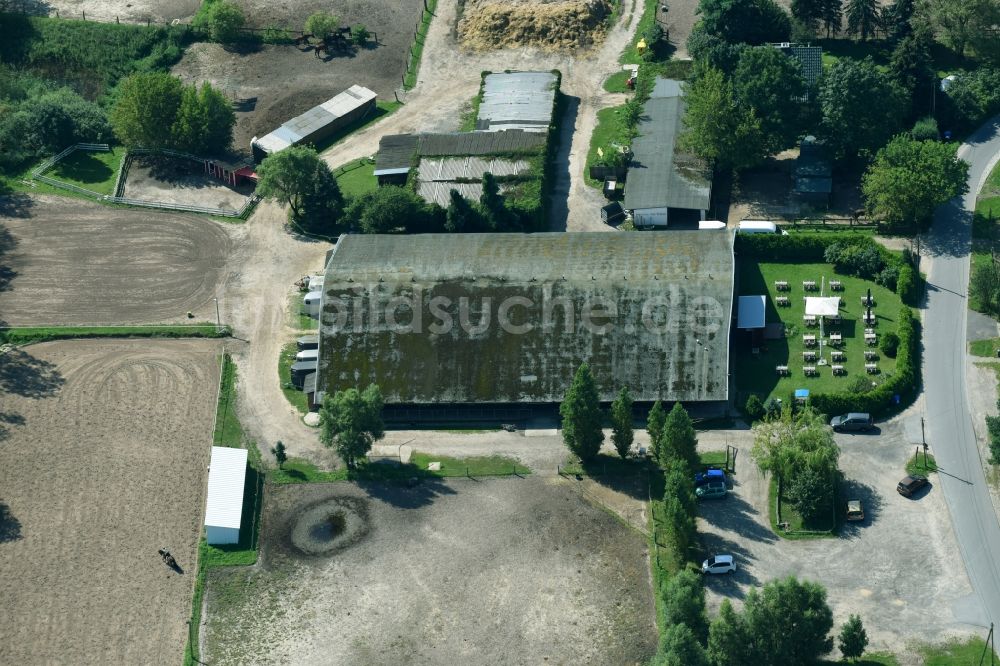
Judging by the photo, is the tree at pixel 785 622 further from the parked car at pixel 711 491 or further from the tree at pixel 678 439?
the tree at pixel 678 439

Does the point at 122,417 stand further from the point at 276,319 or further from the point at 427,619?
the point at 427,619

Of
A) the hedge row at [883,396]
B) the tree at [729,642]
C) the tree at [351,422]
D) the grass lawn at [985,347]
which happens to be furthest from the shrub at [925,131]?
the tree at [729,642]

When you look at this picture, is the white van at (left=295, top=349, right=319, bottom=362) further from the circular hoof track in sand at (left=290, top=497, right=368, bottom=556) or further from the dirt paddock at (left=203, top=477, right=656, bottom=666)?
the circular hoof track in sand at (left=290, top=497, right=368, bottom=556)

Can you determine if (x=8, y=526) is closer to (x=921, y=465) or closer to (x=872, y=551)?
(x=872, y=551)

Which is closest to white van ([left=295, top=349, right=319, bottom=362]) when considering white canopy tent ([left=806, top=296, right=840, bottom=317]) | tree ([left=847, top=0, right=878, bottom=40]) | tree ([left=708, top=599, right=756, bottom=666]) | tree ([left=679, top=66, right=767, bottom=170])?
white canopy tent ([left=806, top=296, right=840, bottom=317])

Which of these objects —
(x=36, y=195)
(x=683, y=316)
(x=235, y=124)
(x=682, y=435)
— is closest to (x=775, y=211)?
(x=683, y=316)

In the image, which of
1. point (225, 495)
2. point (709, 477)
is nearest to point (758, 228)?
point (709, 477)
